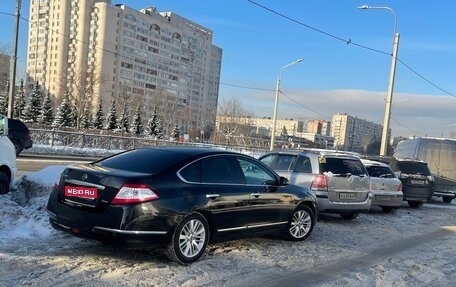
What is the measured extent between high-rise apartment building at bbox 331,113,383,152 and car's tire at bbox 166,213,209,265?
103 m

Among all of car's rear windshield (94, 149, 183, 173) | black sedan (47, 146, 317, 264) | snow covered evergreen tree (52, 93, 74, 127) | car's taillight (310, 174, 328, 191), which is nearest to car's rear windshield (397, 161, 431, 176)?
car's taillight (310, 174, 328, 191)

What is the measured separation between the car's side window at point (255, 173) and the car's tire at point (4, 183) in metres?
4.56

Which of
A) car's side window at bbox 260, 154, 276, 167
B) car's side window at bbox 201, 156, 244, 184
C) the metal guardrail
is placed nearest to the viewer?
car's side window at bbox 201, 156, 244, 184

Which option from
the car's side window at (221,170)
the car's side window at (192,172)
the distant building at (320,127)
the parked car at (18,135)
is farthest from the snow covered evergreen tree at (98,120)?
the distant building at (320,127)

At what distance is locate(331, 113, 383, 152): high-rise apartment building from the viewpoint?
362 ft

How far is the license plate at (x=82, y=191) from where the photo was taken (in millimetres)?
5755

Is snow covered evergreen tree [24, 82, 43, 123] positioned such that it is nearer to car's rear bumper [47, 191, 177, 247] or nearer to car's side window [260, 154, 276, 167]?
car's side window [260, 154, 276, 167]

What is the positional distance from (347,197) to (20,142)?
37.4ft

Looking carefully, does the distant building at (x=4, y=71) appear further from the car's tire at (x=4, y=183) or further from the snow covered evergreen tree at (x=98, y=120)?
the car's tire at (x=4, y=183)

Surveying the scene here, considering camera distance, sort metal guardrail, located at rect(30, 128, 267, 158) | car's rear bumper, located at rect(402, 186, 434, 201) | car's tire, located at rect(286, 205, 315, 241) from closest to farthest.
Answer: car's tire, located at rect(286, 205, 315, 241) → car's rear bumper, located at rect(402, 186, 434, 201) → metal guardrail, located at rect(30, 128, 267, 158)

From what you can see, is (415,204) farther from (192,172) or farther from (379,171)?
(192,172)

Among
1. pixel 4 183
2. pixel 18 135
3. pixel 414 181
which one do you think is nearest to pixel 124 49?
pixel 18 135

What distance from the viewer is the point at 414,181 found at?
15.7 metres

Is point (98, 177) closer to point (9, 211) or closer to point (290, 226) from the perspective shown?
point (9, 211)
